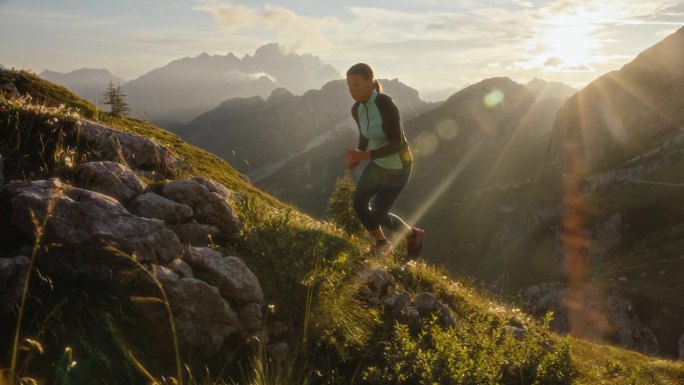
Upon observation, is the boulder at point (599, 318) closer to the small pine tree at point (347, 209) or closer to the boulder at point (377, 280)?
the small pine tree at point (347, 209)

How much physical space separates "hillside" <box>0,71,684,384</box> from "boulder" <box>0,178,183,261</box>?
17 millimetres

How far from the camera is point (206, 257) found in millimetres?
5957

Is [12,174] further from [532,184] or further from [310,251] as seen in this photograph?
[532,184]

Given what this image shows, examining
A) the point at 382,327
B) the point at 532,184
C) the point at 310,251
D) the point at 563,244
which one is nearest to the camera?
the point at 382,327

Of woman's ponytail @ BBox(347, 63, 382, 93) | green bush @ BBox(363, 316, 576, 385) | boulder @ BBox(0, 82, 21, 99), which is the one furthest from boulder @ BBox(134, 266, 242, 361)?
boulder @ BBox(0, 82, 21, 99)

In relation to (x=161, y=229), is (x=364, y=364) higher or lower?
lower

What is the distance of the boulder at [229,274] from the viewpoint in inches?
224

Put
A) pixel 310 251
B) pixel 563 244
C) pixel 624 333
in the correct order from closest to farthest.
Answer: pixel 310 251
pixel 624 333
pixel 563 244

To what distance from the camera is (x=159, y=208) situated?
6.63 m

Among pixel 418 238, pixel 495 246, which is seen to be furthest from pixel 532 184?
pixel 418 238

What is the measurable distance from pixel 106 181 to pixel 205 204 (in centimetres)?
145

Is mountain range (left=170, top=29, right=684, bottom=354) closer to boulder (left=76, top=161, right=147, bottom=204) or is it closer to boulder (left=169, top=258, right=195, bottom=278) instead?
boulder (left=76, top=161, right=147, bottom=204)

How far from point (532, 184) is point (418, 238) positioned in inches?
6339

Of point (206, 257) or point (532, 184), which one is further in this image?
point (532, 184)
